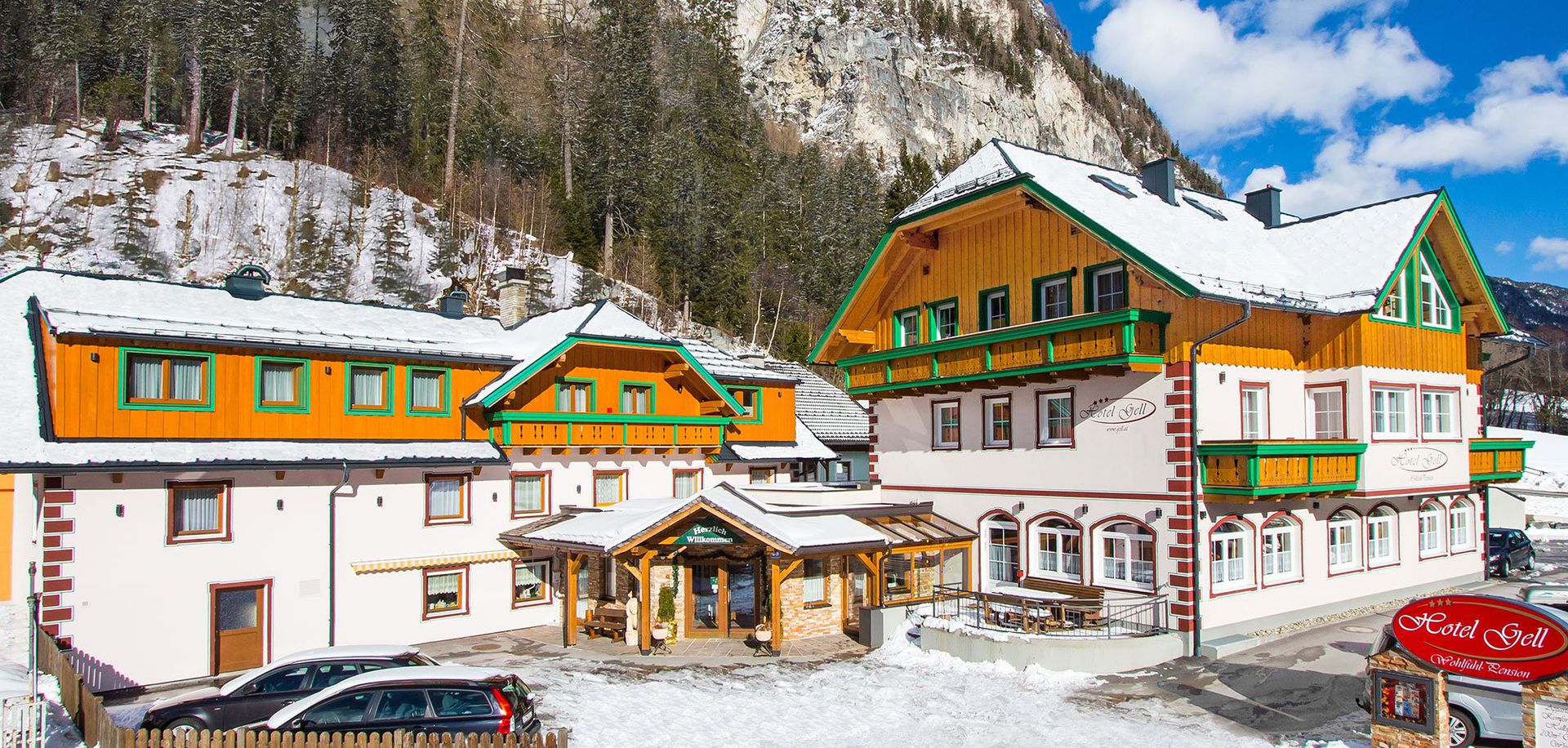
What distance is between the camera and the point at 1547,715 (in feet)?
37.0

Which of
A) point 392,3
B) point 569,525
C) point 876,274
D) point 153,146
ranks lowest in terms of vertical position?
point 569,525

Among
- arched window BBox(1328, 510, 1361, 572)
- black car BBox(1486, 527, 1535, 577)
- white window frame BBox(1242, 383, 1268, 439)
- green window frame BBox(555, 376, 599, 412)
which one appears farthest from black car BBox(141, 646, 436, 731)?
black car BBox(1486, 527, 1535, 577)

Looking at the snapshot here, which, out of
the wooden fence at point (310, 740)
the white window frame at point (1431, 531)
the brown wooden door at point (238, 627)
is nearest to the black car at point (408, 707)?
the wooden fence at point (310, 740)

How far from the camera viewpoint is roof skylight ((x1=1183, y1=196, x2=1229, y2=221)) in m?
26.4

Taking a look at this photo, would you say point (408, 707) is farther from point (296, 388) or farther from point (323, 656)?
point (296, 388)

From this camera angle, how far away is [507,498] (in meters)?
25.2

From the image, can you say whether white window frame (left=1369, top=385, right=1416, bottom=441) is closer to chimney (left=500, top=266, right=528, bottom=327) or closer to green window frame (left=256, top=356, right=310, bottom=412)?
→ chimney (left=500, top=266, right=528, bottom=327)

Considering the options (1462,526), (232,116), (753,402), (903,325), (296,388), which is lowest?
(1462,526)

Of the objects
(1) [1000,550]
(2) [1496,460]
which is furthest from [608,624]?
(2) [1496,460]

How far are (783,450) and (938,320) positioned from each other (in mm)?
7287

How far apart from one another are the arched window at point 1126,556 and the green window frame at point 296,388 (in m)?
18.6

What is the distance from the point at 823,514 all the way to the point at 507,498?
26.9 feet

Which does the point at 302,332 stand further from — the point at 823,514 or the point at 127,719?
the point at 823,514

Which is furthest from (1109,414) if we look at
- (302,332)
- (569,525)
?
(302,332)
